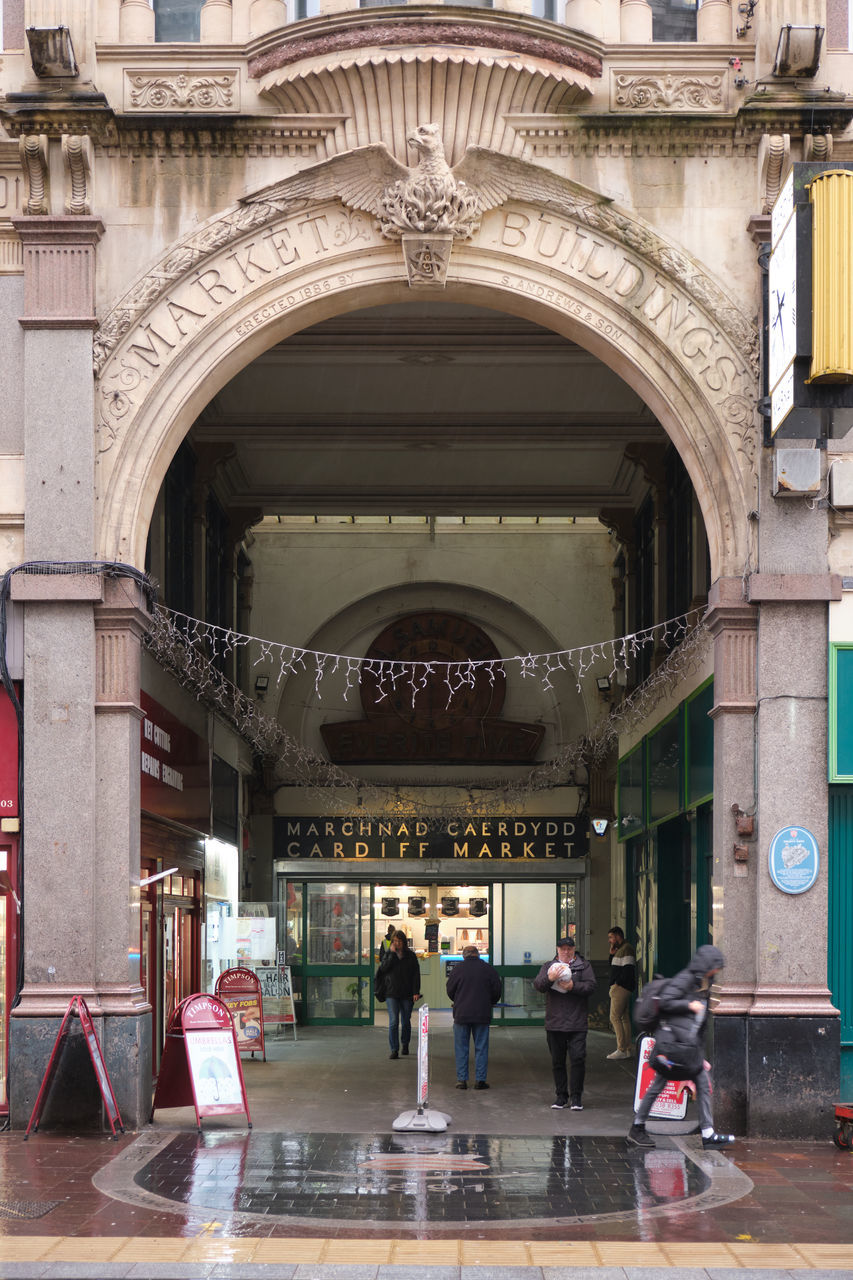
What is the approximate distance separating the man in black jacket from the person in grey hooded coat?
198 inches

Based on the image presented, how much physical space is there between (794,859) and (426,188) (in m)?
6.96

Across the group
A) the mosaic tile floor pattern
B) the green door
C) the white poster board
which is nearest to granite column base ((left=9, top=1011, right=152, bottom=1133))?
the white poster board

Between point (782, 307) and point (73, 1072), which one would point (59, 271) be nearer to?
point (782, 307)

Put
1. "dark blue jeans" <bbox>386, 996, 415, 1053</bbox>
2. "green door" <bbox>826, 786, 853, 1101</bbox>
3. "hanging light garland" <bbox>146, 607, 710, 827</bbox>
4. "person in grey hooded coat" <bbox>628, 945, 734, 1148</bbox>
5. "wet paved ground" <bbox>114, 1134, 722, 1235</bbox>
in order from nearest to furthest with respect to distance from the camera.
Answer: "wet paved ground" <bbox>114, 1134, 722, 1235</bbox> < "person in grey hooded coat" <bbox>628, 945, 734, 1148</bbox> < "green door" <bbox>826, 786, 853, 1101</bbox> < "dark blue jeans" <bbox>386, 996, 415, 1053</bbox> < "hanging light garland" <bbox>146, 607, 710, 827</bbox>

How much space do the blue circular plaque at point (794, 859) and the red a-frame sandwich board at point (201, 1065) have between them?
5.04 m

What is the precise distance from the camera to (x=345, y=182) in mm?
14781

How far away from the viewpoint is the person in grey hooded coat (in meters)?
12.0

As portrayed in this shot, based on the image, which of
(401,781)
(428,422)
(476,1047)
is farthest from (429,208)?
(401,781)

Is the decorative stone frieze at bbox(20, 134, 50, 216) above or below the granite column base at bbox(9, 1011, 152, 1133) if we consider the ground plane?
above

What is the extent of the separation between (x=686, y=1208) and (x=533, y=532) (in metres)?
19.6

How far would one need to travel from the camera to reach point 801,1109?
13.5 meters

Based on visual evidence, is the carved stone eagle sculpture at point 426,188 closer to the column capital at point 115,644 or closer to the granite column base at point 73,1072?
the column capital at point 115,644

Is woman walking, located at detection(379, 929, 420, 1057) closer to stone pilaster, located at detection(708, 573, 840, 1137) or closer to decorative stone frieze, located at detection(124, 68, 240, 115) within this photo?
stone pilaster, located at detection(708, 573, 840, 1137)

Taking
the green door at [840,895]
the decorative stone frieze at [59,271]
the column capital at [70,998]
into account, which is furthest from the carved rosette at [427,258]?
the column capital at [70,998]
